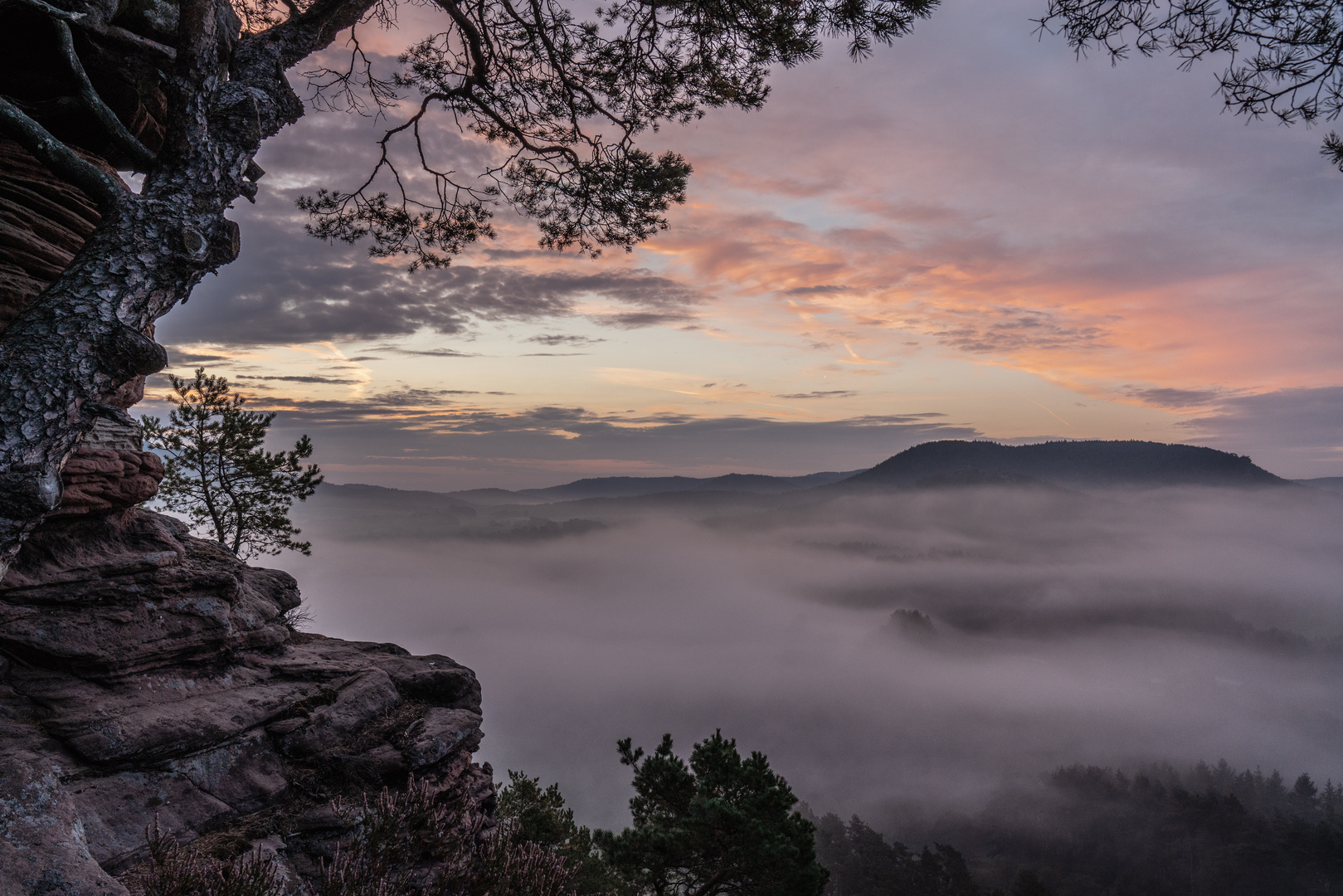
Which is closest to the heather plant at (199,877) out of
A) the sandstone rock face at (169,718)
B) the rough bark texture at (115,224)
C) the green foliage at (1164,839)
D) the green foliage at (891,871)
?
the sandstone rock face at (169,718)

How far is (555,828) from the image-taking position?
20078 mm

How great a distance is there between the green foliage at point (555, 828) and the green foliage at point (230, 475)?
11427 mm

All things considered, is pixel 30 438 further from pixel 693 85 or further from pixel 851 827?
pixel 851 827

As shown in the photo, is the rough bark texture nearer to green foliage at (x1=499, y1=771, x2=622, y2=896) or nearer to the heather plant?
the heather plant

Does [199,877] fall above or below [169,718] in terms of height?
below

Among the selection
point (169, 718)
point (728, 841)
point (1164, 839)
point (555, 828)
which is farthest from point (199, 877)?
point (1164, 839)

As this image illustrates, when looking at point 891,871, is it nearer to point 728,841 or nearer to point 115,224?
point 728,841

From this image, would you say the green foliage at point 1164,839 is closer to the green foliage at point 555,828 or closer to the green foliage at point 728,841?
the green foliage at point 555,828

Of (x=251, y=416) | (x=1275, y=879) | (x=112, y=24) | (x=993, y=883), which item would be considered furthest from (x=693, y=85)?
(x=1275, y=879)

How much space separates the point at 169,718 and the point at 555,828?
1688 centimetres

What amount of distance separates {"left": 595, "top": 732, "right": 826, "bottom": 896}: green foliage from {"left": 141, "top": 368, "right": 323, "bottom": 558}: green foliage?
1427 centimetres

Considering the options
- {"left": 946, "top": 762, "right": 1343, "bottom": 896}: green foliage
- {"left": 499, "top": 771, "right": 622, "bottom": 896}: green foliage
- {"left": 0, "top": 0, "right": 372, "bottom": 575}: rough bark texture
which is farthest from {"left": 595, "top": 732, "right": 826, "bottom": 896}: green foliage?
{"left": 946, "top": 762, "right": 1343, "bottom": 896}: green foliage

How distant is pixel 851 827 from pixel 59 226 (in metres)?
106

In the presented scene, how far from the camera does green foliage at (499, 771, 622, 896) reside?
18.8 m
